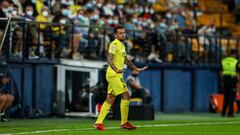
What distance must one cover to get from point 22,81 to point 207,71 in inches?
388

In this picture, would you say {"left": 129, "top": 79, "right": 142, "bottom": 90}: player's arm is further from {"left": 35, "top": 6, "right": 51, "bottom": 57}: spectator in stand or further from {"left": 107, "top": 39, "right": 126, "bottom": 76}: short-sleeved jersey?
{"left": 107, "top": 39, "right": 126, "bottom": 76}: short-sleeved jersey

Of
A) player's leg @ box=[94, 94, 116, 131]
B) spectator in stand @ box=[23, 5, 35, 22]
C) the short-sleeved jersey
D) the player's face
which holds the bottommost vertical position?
player's leg @ box=[94, 94, 116, 131]

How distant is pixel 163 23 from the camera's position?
106ft

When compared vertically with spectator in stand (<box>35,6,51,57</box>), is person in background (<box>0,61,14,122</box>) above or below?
below

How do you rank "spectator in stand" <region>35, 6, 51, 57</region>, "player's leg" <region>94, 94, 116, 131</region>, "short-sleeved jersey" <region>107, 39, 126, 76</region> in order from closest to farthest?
"player's leg" <region>94, 94, 116, 131</region> → "short-sleeved jersey" <region>107, 39, 126, 76</region> → "spectator in stand" <region>35, 6, 51, 57</region>

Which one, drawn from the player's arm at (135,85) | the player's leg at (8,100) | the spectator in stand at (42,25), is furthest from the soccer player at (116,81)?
the player's arm at (135,85)

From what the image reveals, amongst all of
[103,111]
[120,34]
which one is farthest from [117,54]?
[103,111]

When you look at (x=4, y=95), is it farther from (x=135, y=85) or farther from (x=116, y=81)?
(x=135, y=85)

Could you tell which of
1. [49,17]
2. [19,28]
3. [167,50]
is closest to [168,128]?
[19,28]

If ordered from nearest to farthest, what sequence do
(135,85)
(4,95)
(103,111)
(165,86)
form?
(103,111) → (4,95) → (135,85) → (165,86)

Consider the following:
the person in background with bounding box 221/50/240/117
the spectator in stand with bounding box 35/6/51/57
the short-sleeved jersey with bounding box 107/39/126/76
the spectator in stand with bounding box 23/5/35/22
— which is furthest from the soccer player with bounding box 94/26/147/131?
the person in background with bounding box 221/50/240/117

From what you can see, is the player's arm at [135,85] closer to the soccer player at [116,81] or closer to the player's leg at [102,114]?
the soccer player at [116,81]

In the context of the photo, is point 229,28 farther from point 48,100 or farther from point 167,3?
point 48,100

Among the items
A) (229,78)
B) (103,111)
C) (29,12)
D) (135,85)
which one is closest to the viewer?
(103,111)
